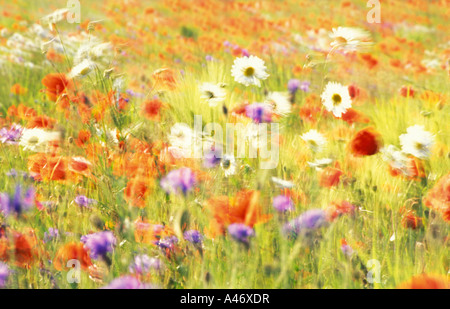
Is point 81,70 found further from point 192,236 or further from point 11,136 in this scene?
point 192,236

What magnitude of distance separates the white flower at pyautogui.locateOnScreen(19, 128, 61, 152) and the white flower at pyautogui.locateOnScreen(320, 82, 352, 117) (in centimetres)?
78

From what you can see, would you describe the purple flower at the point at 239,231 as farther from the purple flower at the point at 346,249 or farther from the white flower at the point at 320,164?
the white flower at the point at 320,164

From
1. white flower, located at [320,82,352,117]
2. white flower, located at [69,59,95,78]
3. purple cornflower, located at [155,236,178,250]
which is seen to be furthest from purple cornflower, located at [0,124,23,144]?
white flower, located at [320,82,352,117]

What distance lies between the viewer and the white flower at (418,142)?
1198mm

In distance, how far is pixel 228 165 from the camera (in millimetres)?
1169

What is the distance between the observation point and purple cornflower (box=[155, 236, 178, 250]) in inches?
37.2

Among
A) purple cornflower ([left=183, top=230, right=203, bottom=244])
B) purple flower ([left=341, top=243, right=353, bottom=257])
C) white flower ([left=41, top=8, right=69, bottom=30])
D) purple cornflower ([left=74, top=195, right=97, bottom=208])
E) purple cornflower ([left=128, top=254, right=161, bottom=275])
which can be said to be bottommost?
purple cornflower ([left=128, top=254, right=161, bottom=275])

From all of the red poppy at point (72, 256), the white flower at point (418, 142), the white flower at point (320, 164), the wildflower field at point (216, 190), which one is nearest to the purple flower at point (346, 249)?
the wildflower field at point (216, 190)

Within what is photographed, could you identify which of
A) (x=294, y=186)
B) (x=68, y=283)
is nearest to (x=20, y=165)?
(x=68, y=283)

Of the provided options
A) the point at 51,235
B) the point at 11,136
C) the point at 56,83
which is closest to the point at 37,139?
the point at 11,136

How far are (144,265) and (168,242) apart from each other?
8 centimetres

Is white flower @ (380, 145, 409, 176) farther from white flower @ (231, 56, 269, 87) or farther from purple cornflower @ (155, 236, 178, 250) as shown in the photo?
purple cornflower @ (155, 236, 178, 250)

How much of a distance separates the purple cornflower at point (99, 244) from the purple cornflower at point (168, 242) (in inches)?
3.7
